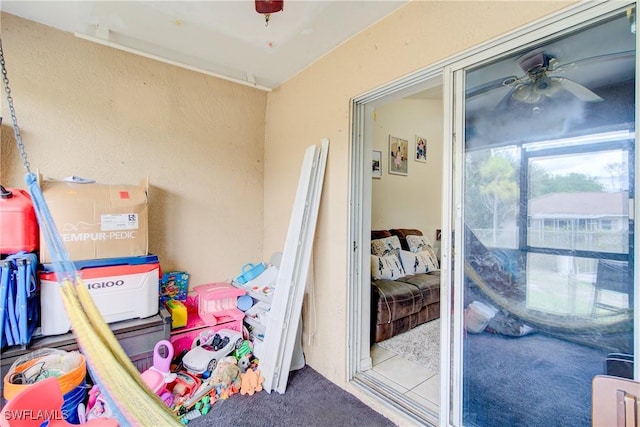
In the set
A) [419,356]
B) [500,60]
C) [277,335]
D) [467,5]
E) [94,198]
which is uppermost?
[467,5]

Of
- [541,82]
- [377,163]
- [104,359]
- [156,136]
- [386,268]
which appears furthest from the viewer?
[377,163]

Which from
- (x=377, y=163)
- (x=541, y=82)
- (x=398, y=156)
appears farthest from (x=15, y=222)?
(x=398, y=156)

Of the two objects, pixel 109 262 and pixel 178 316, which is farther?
pixel 178 316

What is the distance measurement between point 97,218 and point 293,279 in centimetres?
136

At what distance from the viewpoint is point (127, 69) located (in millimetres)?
2242

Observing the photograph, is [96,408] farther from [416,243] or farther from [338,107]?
[416,243]

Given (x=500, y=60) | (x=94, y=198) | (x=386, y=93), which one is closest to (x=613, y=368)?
(x=500, y=60)

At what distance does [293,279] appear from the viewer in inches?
82.6

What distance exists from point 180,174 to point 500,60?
243cm

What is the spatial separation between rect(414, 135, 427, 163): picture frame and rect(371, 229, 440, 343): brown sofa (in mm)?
1744

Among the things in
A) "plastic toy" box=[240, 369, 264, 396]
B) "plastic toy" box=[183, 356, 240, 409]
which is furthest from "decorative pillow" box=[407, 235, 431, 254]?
"plastic toy" box=[183, 356, 240, 409]

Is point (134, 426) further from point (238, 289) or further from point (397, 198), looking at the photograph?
point (397, 198)

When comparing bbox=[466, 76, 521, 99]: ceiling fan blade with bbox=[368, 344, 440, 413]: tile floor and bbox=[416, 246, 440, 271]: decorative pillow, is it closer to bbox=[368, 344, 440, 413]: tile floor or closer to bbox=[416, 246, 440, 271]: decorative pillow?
bbox=[368, 344, 440, 413]: tile floor

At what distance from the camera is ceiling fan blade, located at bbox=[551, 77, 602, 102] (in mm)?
1091
